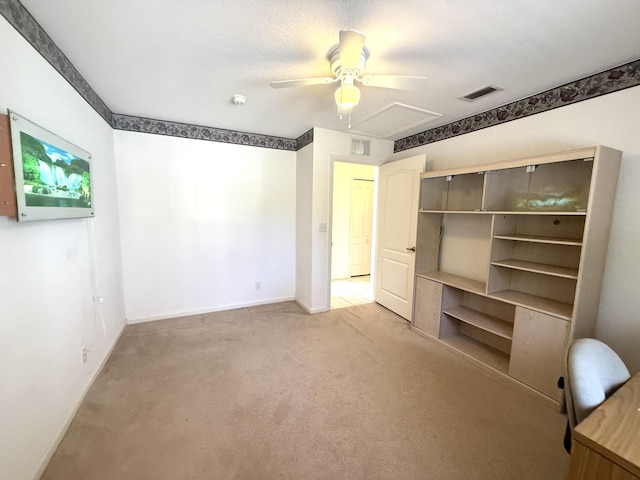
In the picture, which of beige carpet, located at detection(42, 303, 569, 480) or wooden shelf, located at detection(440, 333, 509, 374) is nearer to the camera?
beige carpet, located at detection(42, 303, 569, 480)

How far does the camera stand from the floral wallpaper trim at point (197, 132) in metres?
2.89

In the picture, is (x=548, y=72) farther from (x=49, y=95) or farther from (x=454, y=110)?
(x=49, y=95)

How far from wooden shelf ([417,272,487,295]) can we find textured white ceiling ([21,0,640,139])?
5.75 feet

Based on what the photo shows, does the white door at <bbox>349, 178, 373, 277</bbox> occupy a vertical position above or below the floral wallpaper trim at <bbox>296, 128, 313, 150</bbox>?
below

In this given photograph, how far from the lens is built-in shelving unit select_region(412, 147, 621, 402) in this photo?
1.80m

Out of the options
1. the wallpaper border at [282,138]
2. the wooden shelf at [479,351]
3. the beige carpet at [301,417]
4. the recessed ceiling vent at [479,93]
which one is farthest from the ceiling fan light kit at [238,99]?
the wooden shelf at [479,351]

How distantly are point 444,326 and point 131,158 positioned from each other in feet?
13.2

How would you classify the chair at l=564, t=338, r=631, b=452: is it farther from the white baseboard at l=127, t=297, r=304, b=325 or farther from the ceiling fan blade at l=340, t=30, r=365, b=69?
the white baseboard at l=127, t=297, r=304, b=325

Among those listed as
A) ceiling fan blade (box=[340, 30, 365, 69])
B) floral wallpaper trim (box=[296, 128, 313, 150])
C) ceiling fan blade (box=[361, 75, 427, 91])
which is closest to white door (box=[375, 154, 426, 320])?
floral wallpaper trim (box=[296, 128, 313, 150])

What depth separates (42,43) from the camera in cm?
152

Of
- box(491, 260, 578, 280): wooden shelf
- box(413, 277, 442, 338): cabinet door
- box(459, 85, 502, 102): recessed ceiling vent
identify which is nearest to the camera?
box(491, 260, 578, 280): wooden shelf

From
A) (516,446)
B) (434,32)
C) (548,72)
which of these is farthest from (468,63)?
(516,446)

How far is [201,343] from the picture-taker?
271 cm

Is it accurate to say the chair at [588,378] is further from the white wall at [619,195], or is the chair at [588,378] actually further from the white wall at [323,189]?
the white wall at [323,189]
